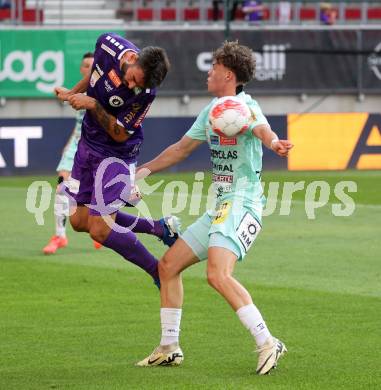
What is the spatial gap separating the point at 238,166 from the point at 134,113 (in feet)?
4.79

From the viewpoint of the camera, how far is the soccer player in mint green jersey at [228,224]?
776 cm

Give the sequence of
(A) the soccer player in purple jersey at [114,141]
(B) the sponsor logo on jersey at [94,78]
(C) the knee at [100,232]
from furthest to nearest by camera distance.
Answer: (B) the sponsor logo on jersey at [94,78], (C) the knee at [100,232], (A) the soccer player in purple jersey at [114,141]

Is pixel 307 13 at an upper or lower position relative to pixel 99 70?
lower

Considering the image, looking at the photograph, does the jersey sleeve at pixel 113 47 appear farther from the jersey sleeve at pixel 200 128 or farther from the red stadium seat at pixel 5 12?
the red stadium seat at pixel 5 12

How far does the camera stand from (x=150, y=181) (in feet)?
77.6

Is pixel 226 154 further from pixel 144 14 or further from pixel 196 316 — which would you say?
pixel 144 14

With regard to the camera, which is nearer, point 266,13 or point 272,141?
point 272,141

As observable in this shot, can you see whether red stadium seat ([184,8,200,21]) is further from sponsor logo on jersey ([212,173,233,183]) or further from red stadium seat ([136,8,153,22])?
sponsor logo on jersey ([212,173,233,183])

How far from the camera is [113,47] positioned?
29.8 feet

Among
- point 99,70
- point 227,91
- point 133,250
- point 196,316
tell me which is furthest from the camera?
point 196,316

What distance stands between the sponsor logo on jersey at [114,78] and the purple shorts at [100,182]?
26.2 inches

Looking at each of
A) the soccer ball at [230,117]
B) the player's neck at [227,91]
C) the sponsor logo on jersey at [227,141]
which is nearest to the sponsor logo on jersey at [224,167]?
the sponsor logo on jersey at [227,141]

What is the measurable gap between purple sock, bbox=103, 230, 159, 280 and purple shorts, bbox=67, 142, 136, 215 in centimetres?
27

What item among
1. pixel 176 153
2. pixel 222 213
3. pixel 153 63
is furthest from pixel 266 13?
pixel 222 213
